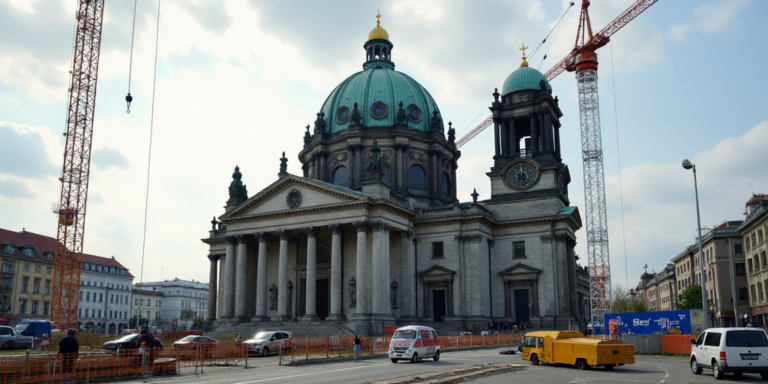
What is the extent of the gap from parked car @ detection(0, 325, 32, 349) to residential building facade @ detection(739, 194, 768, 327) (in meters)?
68.8

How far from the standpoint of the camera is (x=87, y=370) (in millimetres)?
24562

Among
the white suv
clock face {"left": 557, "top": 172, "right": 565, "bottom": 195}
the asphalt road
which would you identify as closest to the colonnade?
clock face {"left": 557, "top": 172, "right": 565, "bottom": 195}

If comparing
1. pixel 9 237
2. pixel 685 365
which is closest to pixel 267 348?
pixel 685 365

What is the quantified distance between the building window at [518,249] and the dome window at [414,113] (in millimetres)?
19445

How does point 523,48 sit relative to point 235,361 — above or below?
above

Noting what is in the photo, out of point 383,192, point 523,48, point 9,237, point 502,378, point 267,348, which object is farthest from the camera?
point 9,237

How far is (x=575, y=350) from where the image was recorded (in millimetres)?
28562

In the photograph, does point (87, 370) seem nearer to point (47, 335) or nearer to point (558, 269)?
point (47, 335)

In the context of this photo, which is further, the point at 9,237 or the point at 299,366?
the point at 9,237

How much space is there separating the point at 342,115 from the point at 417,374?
53715 millimetres

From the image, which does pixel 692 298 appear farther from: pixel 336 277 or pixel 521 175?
pixel 336 277

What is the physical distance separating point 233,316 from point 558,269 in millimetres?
31681

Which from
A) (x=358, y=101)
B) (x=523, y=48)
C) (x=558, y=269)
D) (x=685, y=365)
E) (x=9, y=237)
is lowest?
(x=685, y=365)

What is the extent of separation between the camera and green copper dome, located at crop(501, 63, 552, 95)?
229 feet
